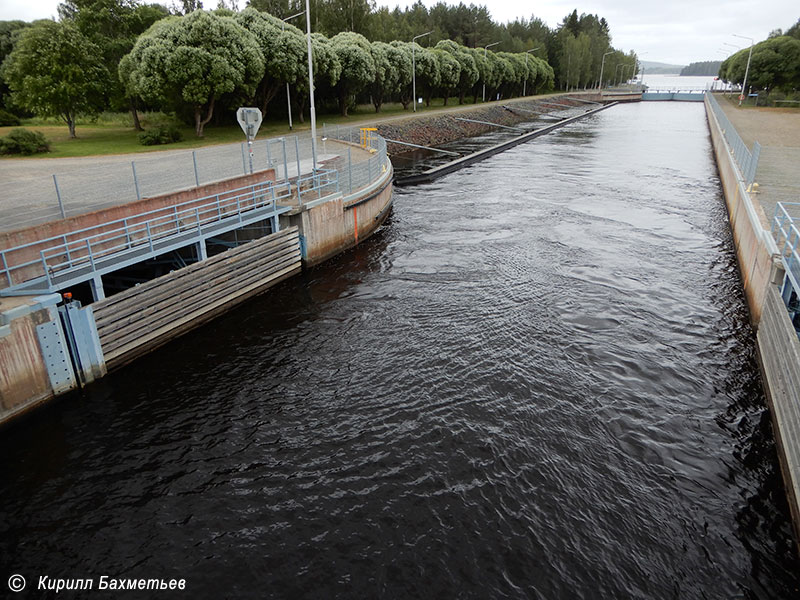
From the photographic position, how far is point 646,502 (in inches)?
366

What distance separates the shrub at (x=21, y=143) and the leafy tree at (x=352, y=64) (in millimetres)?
27337

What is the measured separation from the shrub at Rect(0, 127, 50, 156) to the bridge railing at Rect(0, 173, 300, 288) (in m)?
17.5

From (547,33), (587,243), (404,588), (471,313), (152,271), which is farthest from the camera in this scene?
(547,33)

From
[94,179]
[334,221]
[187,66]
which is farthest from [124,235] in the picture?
[187,66]

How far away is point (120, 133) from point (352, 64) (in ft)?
Result: 71.1

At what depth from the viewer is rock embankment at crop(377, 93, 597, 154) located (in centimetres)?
4959

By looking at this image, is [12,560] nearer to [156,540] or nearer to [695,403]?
[156,540]

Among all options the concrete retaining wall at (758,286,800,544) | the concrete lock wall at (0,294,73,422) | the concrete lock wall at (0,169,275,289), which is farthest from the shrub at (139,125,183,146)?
the concrete retaining wall at (758,286,800,544)

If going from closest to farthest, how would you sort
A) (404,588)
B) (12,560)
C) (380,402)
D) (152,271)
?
(404,588) < (12,560) < (380,402) < (152,271)

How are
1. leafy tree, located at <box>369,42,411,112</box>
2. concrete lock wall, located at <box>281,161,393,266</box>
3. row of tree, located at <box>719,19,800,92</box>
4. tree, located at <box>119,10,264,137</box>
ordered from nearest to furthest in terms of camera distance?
concrete lock wall, located at <box>281,161,393,266</box>
tree, located at <box>119,10,264,137</box>
leafy tree, located at <box>369,42,411,112</box>
row of tree, located at <box>719,19,800,92</box>

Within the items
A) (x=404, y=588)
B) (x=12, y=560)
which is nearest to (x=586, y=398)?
(x=404, y=588)

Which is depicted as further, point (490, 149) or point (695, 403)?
point (490, 149)

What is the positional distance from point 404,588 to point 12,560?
5.95m

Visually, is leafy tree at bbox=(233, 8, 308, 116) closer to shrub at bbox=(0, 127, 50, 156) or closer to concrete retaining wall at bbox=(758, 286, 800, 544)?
shrub at bbox=(0, 127, 50, 156)
